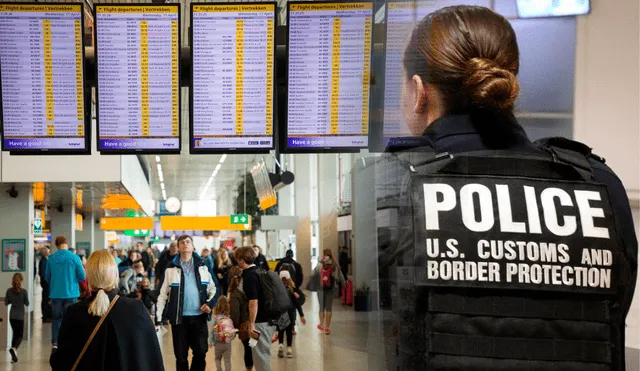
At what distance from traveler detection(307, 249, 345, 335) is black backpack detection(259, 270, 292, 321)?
50cm

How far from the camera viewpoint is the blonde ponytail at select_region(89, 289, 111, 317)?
14.0ft

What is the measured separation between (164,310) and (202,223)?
32.3 metres

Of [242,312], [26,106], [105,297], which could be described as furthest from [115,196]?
[105,297]

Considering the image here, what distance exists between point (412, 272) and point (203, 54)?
430 cm

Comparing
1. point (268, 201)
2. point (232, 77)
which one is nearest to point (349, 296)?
point (232, 77)

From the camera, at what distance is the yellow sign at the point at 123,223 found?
120ft

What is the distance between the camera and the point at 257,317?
8977 millimetres

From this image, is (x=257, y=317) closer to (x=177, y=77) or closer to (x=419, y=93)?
(x=177, y=77)

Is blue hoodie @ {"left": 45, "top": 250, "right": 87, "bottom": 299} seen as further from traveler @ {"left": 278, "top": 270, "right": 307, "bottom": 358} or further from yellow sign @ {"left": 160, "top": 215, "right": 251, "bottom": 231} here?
yellow sign @ {"left": 160, "top": 215, "right": 251, "bottom": 231}

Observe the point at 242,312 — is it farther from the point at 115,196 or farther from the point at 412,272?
the point at 115,196

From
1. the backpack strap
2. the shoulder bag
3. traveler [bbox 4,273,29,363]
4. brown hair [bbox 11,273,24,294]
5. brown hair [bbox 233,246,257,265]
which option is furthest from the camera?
brown hair [bbox 11,273,24,294]

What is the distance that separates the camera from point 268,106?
5680mm

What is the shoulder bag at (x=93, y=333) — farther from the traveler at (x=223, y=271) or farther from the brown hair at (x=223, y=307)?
the traveler at (x=223, y=271)

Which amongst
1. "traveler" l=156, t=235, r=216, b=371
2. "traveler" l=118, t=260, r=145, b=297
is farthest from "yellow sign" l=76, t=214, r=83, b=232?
"traveler" l=156, t=235, r=216, b=371
